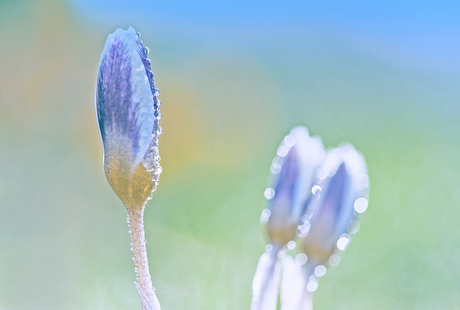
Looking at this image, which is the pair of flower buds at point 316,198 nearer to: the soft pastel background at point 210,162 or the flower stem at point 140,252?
the flower stem at point 140,252

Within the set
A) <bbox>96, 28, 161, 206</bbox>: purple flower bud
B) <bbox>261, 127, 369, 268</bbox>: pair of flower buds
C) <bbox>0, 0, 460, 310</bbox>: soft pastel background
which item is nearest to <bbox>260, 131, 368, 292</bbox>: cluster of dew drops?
<bbox>261, 127, 369, 268</bbox>: pair of flower buds

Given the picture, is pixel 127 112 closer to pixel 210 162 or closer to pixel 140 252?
pixel 140 252

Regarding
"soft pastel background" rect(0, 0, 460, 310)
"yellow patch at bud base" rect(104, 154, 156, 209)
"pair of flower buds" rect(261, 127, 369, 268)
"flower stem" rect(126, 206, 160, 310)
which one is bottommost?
"flower stem" rect(126, 206, 160, 310)

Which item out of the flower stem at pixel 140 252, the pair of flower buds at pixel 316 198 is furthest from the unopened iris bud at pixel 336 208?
the flower stem at pixel 140 252

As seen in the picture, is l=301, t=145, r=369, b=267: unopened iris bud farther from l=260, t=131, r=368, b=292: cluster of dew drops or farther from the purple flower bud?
the purple flower bud

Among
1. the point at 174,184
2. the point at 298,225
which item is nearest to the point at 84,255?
the point at 174,184

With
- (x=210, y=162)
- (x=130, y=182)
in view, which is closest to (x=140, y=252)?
(x=130, y=182)

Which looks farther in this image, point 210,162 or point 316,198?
point 210,162

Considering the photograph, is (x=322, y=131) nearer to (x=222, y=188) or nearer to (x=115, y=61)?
(x=222, y=188)
